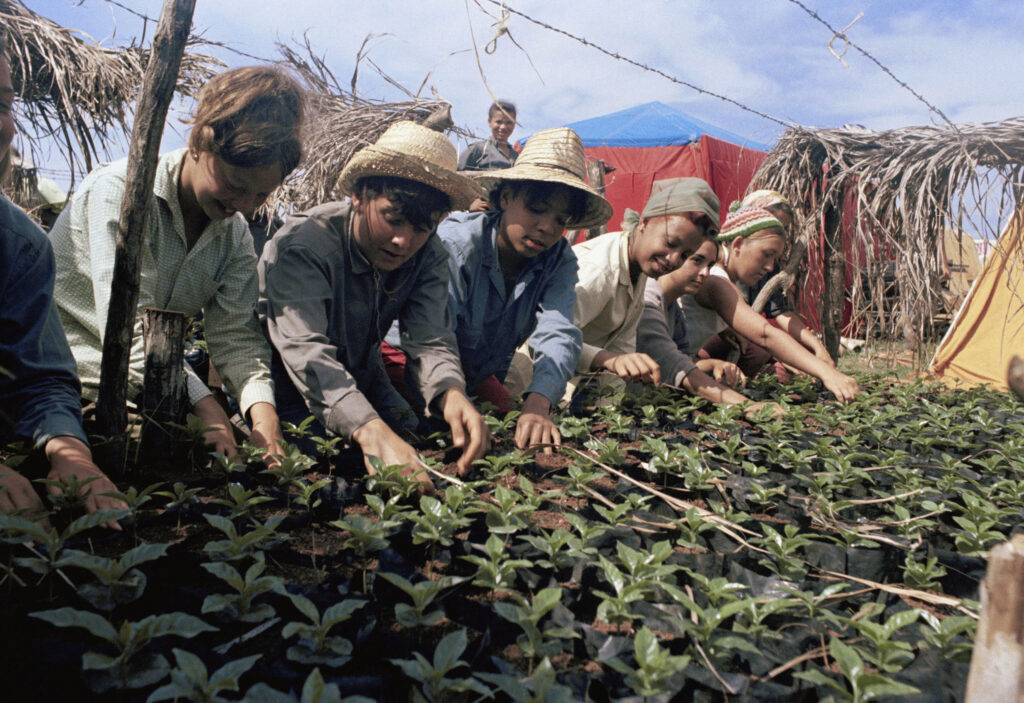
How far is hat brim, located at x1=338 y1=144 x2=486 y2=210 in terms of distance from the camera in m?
2.22

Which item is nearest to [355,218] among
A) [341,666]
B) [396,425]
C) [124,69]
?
[396,425]

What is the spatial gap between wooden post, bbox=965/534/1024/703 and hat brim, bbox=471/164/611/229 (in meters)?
2.29

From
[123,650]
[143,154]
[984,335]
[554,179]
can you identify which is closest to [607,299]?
[554,179]

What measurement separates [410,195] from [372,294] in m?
0.46

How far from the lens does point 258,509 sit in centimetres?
163

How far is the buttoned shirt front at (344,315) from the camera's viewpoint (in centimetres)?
202

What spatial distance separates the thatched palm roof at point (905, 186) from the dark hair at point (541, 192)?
291 cm

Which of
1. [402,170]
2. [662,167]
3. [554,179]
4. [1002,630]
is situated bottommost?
[1002,630]

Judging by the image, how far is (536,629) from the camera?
1086 millimetres

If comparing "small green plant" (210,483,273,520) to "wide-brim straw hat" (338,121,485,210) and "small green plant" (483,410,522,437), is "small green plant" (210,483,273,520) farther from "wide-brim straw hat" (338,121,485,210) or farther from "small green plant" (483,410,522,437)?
"wide-brim straw hat" (338,121,485,210)

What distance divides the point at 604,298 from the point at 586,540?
2448mm

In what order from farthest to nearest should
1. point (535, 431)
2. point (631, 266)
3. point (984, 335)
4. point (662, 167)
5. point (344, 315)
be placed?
point (662, 167) < point (984, 335) < point (631, 266) < point (344, 315) < point (535, 431)

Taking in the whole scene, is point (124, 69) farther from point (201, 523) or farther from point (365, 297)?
point (201, 523)

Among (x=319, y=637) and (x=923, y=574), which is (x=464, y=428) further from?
(x=923, y=574)
